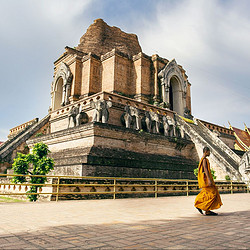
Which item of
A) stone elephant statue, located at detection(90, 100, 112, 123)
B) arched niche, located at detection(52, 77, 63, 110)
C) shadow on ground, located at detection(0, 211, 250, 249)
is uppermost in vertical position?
arched niche, located at detection(52, 77, 63, 110)

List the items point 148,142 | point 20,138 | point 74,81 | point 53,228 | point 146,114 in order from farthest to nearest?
point 74,81 → point 20,138 → point 146,114 → point 148,142 → point 53,228

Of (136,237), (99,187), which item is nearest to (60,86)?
(99,187)

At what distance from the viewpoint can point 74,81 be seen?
23.2 metres

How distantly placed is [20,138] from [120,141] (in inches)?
351

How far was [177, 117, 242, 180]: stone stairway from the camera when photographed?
15.5m

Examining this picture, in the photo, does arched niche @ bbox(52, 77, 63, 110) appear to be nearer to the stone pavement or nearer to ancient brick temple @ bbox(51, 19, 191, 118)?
ancient brick temple @ bbox(51, 19, 191, 118)

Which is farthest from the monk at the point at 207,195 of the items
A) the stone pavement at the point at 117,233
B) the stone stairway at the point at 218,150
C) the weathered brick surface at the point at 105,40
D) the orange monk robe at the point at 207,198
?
the weathered brick surface at the point at 105,40

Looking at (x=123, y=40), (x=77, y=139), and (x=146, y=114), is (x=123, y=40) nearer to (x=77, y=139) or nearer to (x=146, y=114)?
(x=146, y=114)

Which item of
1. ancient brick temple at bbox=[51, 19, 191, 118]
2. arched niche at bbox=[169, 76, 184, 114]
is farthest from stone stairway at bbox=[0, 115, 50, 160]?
arched niche at bbox=[169, 76, 184, 114]

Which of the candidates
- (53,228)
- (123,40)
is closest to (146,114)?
(53,228)

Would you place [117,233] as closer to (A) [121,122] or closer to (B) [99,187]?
(B) [99,187]

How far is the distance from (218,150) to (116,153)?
8.44 meters

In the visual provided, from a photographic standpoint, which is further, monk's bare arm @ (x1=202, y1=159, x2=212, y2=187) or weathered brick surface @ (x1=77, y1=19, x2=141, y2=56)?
weathered brick surface @ (x1=77, y1=19, x2=141, y2=56)

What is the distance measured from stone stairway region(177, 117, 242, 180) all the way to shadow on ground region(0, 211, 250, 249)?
37.8ft
